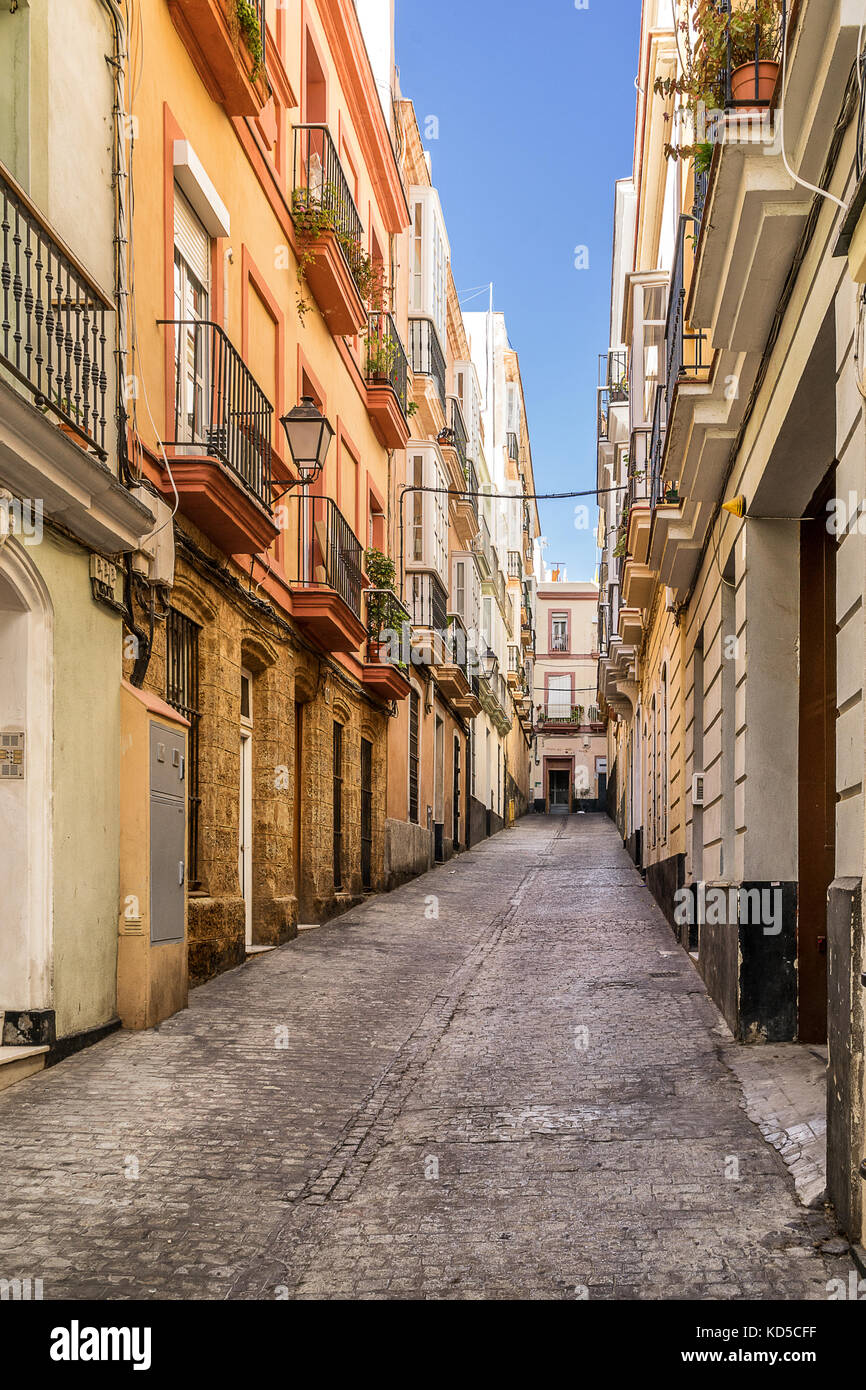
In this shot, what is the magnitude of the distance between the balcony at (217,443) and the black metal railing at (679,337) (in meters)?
3.27

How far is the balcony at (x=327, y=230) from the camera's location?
44.5 feet

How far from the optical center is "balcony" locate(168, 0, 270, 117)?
31.9ft

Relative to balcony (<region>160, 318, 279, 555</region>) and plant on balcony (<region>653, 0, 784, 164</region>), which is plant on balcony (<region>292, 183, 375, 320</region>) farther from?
plant on balcony (<region>653, 0, 784, 164</region>)

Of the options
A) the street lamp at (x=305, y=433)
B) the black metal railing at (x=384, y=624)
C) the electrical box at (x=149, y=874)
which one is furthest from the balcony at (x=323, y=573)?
the electrical box at (x=149, y=874)

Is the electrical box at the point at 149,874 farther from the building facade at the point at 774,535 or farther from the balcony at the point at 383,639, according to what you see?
the balcony at the point at 383,639

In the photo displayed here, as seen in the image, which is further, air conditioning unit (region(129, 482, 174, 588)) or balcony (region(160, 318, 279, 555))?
balcony (region(160, 318, 279, 555))

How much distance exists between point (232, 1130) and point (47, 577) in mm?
3048

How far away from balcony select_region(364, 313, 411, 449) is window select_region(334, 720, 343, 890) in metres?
4.77

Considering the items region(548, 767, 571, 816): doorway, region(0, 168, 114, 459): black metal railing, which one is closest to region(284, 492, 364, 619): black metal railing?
region(0, 168, 114, 459): black metal railing

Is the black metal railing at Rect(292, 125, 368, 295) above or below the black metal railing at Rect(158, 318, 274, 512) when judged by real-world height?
above

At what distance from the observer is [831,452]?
285 inches
